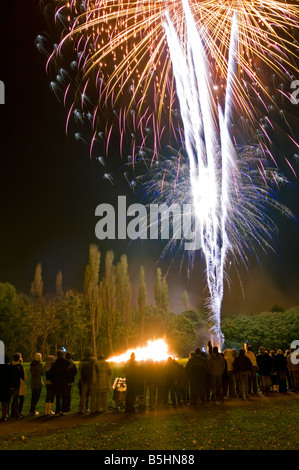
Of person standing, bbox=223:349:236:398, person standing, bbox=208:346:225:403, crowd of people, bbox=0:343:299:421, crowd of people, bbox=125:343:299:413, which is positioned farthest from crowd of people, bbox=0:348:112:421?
person standing, bbox=223:349:236:398

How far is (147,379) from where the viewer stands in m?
12.5

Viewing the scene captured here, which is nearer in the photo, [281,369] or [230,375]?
[230,375]

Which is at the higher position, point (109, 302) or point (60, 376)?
point (109, 302)

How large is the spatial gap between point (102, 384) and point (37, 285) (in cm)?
4738

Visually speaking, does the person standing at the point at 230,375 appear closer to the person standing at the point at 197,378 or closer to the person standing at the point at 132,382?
the person standing at the point at 197,378

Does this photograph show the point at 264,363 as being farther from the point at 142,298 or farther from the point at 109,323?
the point at 142,298

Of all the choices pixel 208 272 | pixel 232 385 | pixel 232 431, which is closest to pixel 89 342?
pixel 208 272

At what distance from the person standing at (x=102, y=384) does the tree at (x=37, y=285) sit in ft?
152

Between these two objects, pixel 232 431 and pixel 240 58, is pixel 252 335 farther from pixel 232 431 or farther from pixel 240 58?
pixel 232 431

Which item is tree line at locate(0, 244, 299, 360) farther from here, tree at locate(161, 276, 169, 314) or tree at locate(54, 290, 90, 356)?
tree at locate(161, 276, 169, 314)

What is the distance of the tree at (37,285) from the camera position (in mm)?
56156

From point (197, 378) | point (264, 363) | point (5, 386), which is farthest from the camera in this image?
point (264, 363)

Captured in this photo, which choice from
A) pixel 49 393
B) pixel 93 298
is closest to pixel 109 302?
pixel 93 298

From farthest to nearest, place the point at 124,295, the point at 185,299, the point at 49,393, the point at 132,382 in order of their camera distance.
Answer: the point at 185,299 < the point at 124,295 < the point at 132,382 < the point at 49,393
